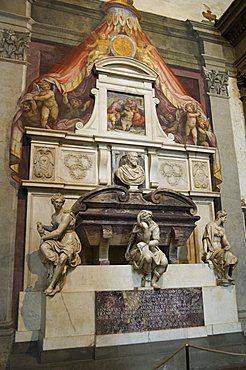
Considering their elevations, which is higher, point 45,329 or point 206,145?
point 206,145

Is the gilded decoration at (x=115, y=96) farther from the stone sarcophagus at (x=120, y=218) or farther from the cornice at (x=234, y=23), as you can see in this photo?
the stone sarcophagus at (x=120, y=218)

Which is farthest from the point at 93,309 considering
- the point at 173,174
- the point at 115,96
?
the point at 115,96

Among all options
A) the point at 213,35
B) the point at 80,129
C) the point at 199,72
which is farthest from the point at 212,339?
the point at 213,35

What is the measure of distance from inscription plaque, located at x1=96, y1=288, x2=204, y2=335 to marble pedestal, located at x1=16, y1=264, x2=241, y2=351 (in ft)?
0.21

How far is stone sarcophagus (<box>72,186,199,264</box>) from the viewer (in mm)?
5344

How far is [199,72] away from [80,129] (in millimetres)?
3132

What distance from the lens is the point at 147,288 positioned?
4.93 meters

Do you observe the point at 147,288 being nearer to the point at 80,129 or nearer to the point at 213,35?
the point at 80,129

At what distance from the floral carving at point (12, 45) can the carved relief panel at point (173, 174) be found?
10.2 feet

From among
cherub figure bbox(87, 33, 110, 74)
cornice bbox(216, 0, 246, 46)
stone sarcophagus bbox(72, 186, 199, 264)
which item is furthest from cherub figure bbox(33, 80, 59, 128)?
cornice bbox(216, 0, 246, 46)

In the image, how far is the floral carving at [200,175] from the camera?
6928 millimetres

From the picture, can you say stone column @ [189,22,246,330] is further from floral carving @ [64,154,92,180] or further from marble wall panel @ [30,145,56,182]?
marble wall panel @ [30,145,56,182]

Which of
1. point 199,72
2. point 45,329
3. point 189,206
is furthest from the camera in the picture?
point 199,72

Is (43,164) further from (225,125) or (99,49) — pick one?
(225,125)
